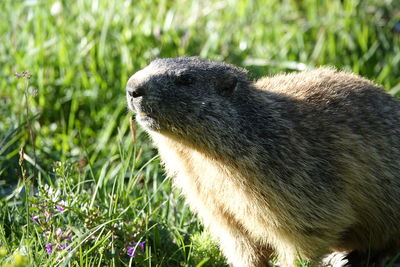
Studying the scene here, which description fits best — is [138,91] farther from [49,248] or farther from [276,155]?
[49,248]

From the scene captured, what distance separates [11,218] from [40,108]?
1.94 m

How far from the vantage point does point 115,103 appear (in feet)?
21.4

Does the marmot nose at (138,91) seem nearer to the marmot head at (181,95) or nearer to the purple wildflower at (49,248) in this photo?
the marmot head at (181,95)

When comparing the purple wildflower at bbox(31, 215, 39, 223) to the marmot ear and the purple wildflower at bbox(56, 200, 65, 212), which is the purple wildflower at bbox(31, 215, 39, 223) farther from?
the marmot ear

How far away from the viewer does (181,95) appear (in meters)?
4.29

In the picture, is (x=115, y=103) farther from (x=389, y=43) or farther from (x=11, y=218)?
(x=389, y=43)

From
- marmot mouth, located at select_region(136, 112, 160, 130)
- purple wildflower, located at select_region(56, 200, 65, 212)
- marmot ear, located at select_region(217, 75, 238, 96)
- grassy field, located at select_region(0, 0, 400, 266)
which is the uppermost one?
marmot ear, located at select_region(217, 75, 238, 96)

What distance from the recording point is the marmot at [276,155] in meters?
4.27

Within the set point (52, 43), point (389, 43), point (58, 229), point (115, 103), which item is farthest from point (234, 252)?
point (389, 43)

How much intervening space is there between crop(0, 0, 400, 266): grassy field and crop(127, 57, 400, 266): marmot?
397mm

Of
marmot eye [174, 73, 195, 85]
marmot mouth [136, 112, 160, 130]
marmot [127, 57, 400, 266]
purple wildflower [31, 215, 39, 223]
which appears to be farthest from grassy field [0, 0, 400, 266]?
marmot eye [174, 73, 195, 85]

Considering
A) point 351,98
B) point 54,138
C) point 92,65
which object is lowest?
point 54,138

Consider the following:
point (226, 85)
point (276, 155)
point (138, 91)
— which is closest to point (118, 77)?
point (226, 85)

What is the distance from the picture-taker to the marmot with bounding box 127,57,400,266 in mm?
4273
